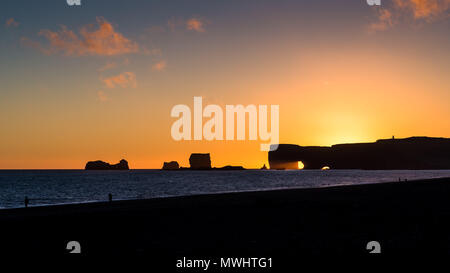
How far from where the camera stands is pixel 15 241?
52.6 ft

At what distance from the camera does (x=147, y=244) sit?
1479 cm

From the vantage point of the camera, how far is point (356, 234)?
16.2m

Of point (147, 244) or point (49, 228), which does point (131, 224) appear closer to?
point (49, 228)

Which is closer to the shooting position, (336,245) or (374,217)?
(336,245)
